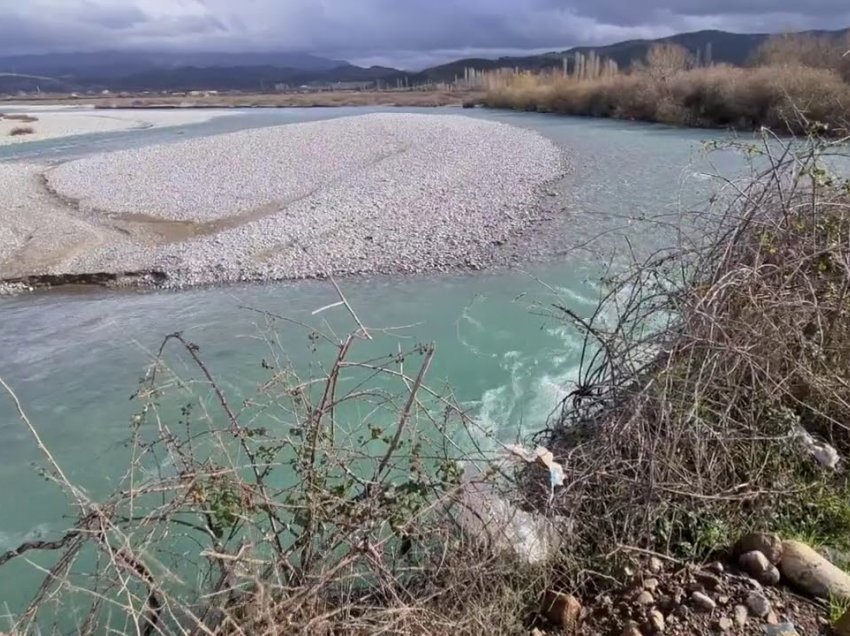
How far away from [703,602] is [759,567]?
36cm

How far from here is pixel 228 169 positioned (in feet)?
69.8

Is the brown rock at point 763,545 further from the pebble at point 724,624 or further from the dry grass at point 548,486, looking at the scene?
the pebble at point 724,624

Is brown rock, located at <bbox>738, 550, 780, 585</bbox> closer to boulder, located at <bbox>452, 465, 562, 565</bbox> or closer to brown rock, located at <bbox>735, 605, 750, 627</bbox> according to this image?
brown rock, located at <bbox>735, 605, 750, 627</bbox>

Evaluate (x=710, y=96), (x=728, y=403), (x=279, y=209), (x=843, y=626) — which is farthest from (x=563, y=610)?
(x=710, y=96)

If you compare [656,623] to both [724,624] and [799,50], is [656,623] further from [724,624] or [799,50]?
[799,50]

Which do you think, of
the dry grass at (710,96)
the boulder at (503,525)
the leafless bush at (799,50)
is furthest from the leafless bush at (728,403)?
the leafless bush at (799,50)

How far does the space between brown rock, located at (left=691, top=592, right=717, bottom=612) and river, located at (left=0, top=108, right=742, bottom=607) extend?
7.58 feet

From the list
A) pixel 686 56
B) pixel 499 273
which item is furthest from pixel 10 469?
pixel 686 56

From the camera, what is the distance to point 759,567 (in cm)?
318

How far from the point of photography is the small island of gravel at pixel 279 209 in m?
12.3

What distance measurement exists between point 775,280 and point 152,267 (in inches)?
408

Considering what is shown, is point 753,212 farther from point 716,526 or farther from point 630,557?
point 630,557

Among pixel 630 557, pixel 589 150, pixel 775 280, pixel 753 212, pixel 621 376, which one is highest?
pixel 753 212

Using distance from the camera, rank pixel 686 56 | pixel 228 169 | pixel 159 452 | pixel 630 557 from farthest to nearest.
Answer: pixel 686 56, pixel 228 169, pixel 159 452, pixel 630 557
